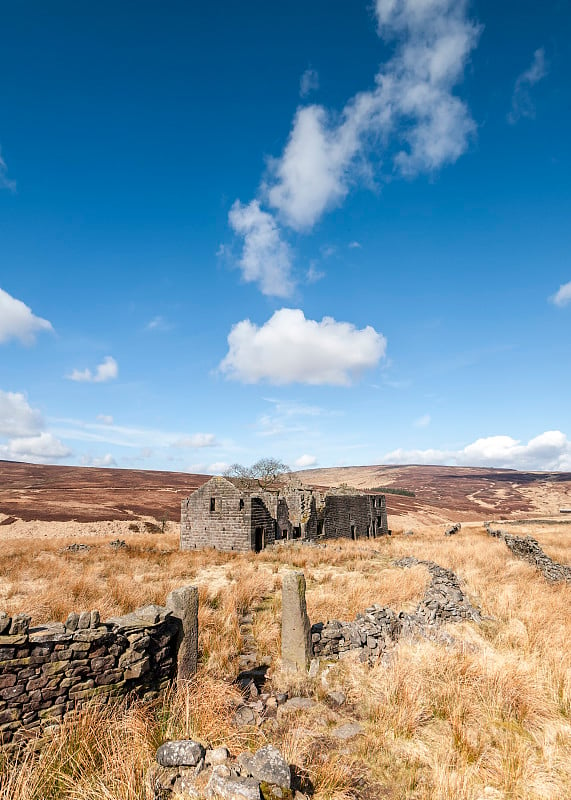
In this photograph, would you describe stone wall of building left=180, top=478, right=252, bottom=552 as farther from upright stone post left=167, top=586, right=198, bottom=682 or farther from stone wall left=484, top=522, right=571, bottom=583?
upright stone post left=167, top=586, right=198, bottom=682

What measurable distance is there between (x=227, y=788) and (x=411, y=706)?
3.09 m

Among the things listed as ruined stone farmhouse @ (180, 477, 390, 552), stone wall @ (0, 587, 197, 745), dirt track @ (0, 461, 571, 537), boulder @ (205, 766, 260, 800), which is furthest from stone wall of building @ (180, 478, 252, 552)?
dirt track @ (0, 461, 571, 537)

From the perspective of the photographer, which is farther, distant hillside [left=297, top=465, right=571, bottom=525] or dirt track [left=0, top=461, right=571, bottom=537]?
distant hillside [left=297, top=465, right=571, bottom=525]

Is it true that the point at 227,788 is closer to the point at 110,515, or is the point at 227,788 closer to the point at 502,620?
the point at 502,620

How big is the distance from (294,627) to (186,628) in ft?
6.29

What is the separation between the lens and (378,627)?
24.5ft

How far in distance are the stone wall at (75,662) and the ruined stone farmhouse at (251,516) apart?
50.2ft

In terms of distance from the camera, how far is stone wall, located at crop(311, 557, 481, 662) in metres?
7.06

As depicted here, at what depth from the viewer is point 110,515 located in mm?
39125

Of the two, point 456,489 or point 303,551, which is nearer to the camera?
point 303,551

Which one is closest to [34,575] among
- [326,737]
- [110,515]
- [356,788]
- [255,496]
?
[255,496]

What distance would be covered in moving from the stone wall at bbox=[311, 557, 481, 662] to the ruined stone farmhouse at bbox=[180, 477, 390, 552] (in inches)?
502

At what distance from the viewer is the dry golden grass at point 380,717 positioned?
3879 mm

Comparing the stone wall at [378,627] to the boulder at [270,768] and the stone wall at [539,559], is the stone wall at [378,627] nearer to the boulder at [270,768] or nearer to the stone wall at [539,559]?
the boulder at [270,768]
